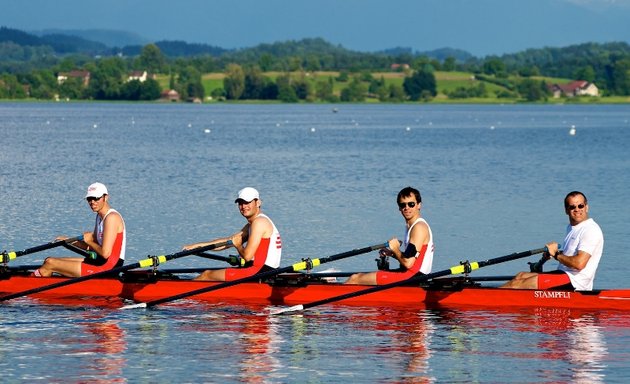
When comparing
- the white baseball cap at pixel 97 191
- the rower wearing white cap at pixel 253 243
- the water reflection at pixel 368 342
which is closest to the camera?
the water reflection at pixel 368 342

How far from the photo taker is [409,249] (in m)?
20.5

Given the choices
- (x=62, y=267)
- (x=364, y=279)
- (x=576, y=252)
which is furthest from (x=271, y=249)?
(x=576, y=252)

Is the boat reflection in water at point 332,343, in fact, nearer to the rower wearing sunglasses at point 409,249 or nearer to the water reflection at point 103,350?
the water reflection at point 103,350

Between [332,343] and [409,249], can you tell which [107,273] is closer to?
[332,343]

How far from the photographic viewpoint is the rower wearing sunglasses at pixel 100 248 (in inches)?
845

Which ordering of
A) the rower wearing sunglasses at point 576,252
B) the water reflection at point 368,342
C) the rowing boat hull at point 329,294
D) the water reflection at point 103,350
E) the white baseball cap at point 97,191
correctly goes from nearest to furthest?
the water reflection at point 103,350, the water reflection at point 368,342, the rower wearing sunglasses at point 576,252, the rowing boat hull at point 329,294, the white baseball cap at point 97,191

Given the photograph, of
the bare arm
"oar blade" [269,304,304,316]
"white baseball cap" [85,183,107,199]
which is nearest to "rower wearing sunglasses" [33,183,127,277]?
"white baseball cap" [85,183,107,199]

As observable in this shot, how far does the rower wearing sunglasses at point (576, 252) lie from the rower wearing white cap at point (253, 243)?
402 centimetres

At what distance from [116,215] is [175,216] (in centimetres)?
1632

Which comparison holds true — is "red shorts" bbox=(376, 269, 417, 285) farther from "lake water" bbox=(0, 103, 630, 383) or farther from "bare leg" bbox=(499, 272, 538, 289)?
"bare leg" bbox=(499, 272, 538, 289)

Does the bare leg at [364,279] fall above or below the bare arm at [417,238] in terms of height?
below

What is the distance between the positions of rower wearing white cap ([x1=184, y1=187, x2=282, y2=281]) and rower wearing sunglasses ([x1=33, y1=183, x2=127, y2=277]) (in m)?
1.18

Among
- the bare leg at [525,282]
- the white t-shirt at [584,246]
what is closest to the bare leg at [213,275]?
the bare leg at [525,282]

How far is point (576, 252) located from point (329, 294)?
397cm
